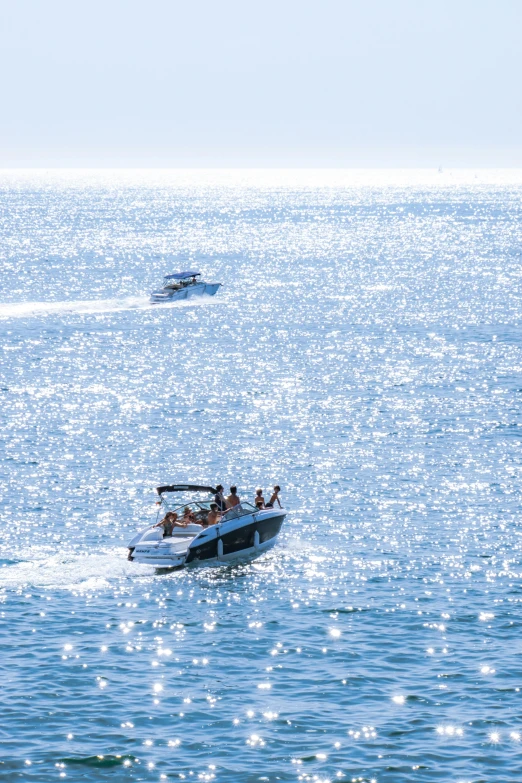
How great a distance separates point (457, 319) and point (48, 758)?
312 ft

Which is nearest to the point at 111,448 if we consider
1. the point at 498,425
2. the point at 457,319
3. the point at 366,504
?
the point at 366,504

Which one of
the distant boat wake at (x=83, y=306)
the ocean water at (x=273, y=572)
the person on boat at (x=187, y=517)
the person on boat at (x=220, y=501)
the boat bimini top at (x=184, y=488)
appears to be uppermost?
the distant boat wake at (x=83, y=306)

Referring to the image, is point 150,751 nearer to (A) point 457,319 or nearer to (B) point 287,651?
(B) point 287,651

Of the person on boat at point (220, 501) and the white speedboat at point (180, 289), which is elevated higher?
the white speedboat at point (180, 289)

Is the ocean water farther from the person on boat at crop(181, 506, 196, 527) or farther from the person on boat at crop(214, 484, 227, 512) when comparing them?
the person on boat at crop(214, 484, 227, 512)

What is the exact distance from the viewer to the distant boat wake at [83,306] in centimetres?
12400

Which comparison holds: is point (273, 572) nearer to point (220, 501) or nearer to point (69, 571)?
point (220, 501)

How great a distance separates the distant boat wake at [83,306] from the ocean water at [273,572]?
21209 millimetres

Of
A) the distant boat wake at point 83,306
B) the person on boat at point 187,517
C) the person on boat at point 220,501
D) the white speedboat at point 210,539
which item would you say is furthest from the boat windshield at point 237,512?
the distant boat wake at point 83,306

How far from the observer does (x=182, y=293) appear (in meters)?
130

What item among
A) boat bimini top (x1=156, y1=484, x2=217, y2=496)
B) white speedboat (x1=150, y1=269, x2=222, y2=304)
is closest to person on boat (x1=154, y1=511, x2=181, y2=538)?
boat bimini top (x1=156, y1=484, x2=217, y2=496)

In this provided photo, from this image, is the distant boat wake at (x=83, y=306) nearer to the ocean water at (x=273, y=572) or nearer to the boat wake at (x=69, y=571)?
the ocean water at (x=273, y=572)

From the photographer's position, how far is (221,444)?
6500 cm

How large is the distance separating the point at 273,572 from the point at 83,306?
8829 cm
